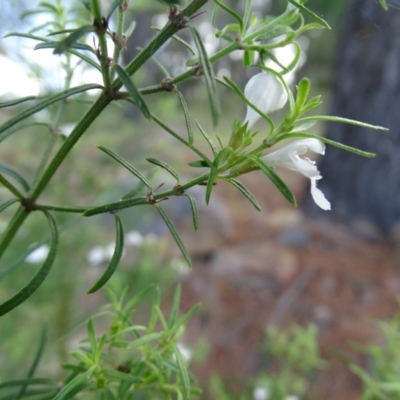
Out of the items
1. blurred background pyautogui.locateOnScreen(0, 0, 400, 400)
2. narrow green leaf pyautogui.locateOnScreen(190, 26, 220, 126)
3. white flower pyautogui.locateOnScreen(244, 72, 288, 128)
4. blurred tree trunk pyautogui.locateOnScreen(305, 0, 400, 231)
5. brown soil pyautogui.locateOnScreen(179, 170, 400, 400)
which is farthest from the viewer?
blurred tree trunk pyautogui.locateOnScreen(305, 0, 400, 231)

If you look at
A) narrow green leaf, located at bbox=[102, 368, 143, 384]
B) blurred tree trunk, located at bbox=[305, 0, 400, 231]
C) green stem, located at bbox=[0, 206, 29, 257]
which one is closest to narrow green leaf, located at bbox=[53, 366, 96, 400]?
narrow green leaf, located at bbox=[102, 368, 143, 384]

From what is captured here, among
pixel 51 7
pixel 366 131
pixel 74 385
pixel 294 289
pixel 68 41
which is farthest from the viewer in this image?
pixel 366 131

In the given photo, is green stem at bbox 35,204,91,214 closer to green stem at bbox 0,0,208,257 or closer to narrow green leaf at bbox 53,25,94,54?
green stem at bbox 0,0,208,257

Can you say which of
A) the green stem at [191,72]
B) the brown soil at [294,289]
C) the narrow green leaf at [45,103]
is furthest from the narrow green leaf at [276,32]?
the brown soil at [294,289]

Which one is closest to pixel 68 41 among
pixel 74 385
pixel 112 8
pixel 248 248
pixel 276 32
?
pixel 112 8

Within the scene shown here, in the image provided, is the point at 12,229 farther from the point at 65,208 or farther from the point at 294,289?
the point at 294,289
